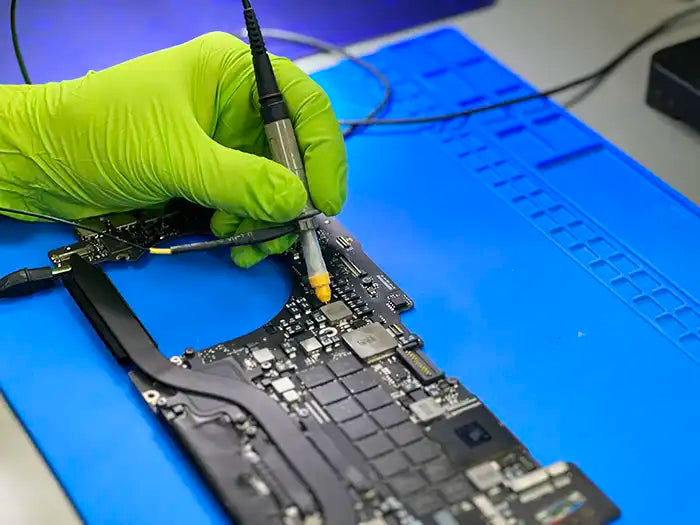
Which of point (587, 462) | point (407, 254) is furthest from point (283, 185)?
point (587, 462)

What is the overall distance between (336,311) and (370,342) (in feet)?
0.26

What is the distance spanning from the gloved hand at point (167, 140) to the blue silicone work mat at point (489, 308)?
0.10 meters

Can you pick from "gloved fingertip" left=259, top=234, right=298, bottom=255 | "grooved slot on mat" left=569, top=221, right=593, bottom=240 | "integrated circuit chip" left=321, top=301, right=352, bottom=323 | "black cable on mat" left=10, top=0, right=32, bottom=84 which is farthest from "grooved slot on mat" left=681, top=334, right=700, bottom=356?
"black cable on mat" left=10, top=0, right=32, bottom=84

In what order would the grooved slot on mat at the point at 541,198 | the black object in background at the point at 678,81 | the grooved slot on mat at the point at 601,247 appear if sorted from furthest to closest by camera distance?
1. the black object in background at the point at 678,81
2. the grooved slot on mat at the point at 541,198
3. the grooved slot on mat at the point at 601,247

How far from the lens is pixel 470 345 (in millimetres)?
1463

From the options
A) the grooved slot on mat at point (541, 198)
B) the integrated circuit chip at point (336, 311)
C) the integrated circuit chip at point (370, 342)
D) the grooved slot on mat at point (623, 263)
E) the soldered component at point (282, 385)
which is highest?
the integrated circuit chip at point (336, 311)

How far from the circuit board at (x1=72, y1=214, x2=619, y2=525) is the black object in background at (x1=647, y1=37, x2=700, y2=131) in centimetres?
76

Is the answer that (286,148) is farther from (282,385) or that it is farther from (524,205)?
(524,205)

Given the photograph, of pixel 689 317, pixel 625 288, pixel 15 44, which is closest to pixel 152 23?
pixel 15 44

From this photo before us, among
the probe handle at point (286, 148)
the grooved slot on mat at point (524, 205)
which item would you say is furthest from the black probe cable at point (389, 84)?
the probe handle at point (286, 148)

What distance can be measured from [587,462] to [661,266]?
43 centimetres

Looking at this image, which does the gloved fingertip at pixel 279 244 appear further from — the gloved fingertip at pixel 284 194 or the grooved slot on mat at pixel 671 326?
the grooved slot on mat at pixel 671 326

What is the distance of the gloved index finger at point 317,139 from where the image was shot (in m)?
1.50

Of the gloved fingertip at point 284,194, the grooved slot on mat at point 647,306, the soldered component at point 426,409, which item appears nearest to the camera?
the soldered component at point 426,409
